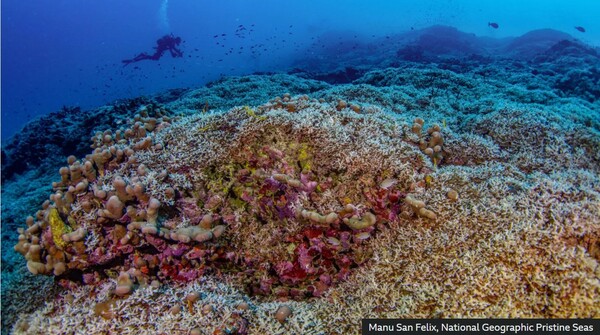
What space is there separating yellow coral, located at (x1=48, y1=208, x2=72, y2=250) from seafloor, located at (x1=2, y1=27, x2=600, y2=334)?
16mm

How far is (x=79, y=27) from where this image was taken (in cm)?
12306

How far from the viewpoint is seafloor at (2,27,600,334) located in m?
2.53

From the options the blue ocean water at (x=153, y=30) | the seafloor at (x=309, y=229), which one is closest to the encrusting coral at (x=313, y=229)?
the seafloor at (x=309, y=229)

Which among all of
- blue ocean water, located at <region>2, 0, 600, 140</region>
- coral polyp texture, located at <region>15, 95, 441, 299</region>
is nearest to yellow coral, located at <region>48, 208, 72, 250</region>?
coral polyp texture, located at <region>15, 95, 441, 299</region>

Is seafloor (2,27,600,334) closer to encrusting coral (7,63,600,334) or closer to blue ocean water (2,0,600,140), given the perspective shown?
encrusting coral (7,63,600,334)

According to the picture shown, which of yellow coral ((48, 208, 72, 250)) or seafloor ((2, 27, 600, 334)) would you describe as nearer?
seafloor ((2, 27, 600, 334))

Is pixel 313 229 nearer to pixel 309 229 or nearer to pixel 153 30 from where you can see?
pixel 309 229

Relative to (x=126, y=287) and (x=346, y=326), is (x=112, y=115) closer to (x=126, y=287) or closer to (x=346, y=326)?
(x=126, y=287)

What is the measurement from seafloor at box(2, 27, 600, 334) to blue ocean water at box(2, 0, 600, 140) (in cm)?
7856

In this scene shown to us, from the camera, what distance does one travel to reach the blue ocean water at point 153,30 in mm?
89125

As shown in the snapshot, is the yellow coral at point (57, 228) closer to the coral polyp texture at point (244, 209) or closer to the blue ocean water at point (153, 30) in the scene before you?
the coral polyp texture at point (244, 209)

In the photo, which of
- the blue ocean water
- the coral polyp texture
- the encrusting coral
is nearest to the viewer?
the encrusting coral

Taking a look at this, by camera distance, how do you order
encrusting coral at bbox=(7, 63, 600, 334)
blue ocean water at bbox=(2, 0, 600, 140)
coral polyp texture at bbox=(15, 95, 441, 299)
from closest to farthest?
encrusting coral at bbox=(7, 63, 600, 334) → coral polyp texture at bbox=(15, 95, 441, 299) → blue ocean water at bbox=(2, 0, 600, 140)

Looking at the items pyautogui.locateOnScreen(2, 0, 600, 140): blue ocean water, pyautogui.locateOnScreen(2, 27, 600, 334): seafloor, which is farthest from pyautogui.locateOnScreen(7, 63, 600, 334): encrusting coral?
pyautogui.locateOnScreen(2, 0, 600, 140): blue ocean water
